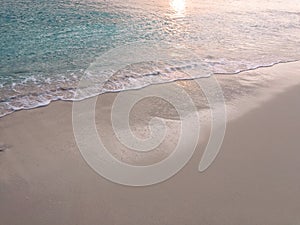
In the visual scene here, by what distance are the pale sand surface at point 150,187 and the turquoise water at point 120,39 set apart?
1266 millimetres

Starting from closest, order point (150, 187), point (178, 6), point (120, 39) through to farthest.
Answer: point (150, 187), point (120, 39), point (178, 6)

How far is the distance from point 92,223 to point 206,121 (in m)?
2.70

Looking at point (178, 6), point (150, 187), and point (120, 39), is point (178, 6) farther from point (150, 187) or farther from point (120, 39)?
point (150, 187)

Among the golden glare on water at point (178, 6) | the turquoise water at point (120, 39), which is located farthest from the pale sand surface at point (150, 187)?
the golden glare on water at point (178, 6)

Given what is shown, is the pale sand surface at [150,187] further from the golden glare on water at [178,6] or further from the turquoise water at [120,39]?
the golden glare on water at [178,6]

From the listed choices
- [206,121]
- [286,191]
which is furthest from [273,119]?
[286,191]

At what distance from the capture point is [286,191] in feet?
12.9

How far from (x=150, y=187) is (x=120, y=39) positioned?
6.61m

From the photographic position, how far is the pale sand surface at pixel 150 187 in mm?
3521

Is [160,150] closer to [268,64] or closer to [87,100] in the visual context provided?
[87,100]

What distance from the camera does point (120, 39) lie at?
979 cm

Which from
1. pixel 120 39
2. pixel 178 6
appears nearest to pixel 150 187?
pixel 120 39

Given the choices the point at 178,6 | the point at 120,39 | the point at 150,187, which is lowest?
the point at 150,187

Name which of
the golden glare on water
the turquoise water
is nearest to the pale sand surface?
the turquoise water
